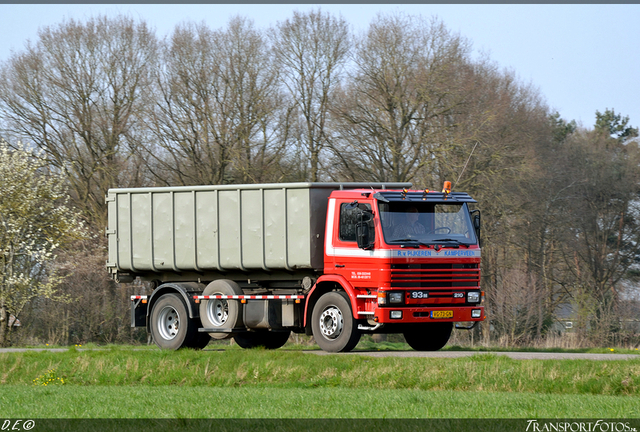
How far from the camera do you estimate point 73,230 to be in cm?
3155

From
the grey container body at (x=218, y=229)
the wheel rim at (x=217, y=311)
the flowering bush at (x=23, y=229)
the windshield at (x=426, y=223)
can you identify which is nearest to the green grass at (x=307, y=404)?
the windshield at (x=426, y=223)

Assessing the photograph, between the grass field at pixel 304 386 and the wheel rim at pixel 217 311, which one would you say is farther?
the wheel rim at pixel 217 311

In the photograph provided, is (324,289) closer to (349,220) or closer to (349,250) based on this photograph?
(349,250)

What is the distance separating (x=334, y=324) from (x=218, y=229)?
3571 mm

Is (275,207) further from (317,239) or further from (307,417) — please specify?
(307,417)

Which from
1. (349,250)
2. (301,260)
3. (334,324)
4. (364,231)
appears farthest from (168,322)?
(364,231)

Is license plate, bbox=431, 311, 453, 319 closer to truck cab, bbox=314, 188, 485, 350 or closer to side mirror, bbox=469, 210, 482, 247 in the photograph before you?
truck cab, bbox=314, 188, 485, 350

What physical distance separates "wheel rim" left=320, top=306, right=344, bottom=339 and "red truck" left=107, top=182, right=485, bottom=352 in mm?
25

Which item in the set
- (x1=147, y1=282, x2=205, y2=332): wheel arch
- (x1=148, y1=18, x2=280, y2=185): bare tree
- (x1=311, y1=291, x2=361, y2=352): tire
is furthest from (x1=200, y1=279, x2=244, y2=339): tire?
(x1=148, y1=18, x2=280, y2=185): bare tree

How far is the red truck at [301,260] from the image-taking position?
16.1 metres

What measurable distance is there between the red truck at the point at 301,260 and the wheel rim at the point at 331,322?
0.03 m

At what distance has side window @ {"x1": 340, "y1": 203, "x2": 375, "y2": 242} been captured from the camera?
16.2 m
